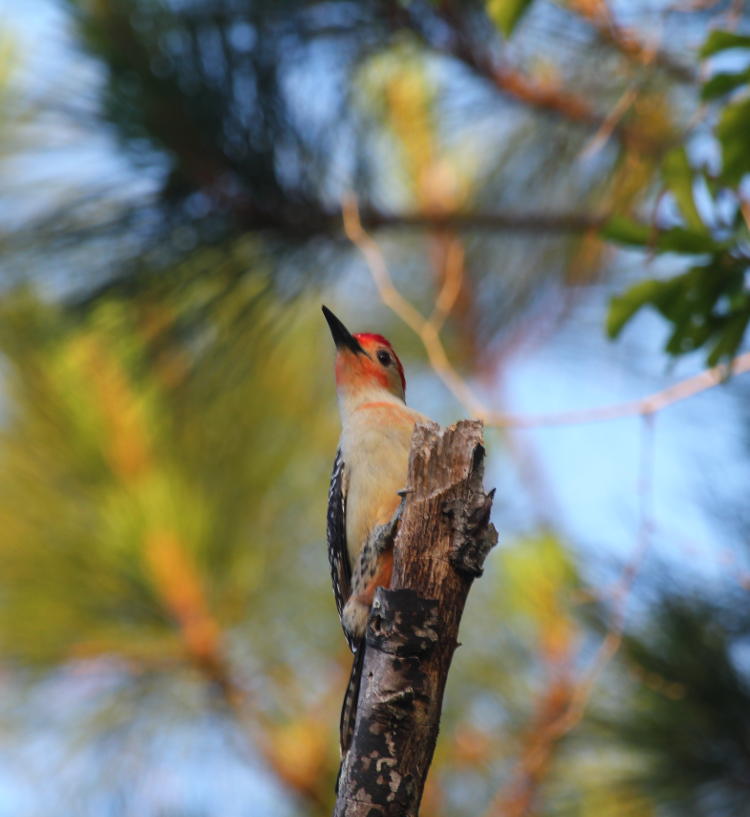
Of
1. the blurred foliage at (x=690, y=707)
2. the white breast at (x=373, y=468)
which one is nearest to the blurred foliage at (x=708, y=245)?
the white breast at (x=373, y=468)

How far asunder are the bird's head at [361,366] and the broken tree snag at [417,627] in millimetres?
1584

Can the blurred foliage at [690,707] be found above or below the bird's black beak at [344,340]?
below

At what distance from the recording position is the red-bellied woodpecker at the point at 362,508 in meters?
3.39

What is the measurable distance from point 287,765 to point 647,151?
318cm

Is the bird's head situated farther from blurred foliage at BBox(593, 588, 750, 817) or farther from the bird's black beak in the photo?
blurred foliage at BBox(593, 588, 750, 817)

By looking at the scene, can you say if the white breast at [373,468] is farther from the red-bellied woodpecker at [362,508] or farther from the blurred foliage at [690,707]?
the blurred foliage at [690,707]

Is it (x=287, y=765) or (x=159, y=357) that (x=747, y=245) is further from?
(x=287, y=765)

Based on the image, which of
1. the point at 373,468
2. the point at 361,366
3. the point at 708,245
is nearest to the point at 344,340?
the point at 361,366

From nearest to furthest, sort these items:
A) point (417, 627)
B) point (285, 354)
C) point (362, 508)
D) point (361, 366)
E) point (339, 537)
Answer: point (417, 627), point (362, 508), point (339, 537), point (361, 366), point (285, 354)

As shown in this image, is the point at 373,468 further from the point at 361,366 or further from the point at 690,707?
the point at 690,707

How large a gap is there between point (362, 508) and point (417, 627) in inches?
42.5

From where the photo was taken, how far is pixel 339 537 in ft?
12.2

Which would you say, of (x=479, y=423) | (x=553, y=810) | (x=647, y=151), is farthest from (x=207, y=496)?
(x=479, y=423)

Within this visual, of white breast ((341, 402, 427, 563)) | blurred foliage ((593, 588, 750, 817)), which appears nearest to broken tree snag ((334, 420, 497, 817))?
white breast ((341, 402, 427, 563))
